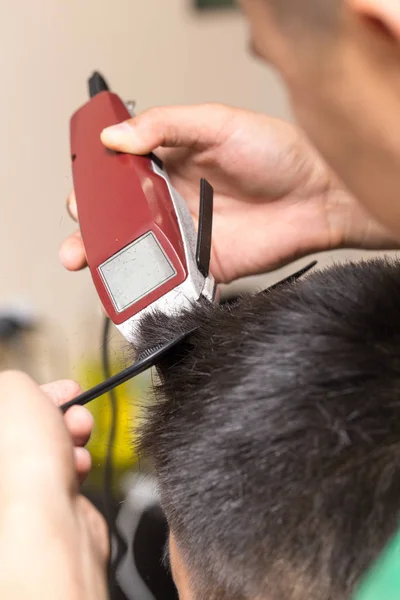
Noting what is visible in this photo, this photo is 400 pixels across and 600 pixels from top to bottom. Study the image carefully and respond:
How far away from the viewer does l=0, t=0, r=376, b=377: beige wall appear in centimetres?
67

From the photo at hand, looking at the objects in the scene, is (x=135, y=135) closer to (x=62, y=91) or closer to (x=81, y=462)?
(x=81, y=462)

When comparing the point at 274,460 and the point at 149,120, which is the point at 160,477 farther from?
the point at 149,120

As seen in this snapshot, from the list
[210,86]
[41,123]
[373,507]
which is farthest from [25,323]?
[373,507]

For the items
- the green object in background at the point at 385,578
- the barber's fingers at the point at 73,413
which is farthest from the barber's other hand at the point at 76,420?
the green object in background at the point at 385,578

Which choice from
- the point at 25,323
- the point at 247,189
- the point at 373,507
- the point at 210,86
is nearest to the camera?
the point at 373,507

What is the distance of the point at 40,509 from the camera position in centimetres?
28

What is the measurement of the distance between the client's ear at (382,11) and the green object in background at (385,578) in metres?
0.19

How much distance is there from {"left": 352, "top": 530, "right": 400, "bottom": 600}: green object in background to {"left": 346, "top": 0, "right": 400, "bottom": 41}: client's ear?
0.61 feet

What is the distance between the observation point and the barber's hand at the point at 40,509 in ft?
0.89

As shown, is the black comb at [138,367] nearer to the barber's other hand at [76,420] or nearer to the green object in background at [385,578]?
the barber's other hand at [76,420]

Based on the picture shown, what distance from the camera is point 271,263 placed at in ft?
1.89

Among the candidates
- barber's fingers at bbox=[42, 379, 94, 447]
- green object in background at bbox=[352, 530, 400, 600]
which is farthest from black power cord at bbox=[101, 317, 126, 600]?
green object in background at bbox=[352, 530, 400, 600]

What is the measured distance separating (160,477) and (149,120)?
0.30 meters

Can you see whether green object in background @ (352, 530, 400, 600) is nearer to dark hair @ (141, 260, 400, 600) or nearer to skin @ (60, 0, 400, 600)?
dark hair @ (141, 260, 400, 600)
